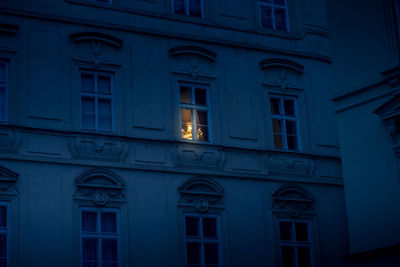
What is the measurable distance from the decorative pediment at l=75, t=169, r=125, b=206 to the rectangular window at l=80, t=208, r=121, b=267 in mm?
260

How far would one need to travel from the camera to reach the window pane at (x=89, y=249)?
55.9ft

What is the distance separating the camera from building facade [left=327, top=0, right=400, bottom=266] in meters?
15.0

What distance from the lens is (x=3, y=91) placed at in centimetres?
1734

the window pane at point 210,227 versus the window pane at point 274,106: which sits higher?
the window pane at point 274,106

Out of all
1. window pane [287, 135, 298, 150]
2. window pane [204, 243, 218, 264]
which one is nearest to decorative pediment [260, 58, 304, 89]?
window pane [287, 135, 298, 150]

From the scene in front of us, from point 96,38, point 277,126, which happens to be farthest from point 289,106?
point 96,38

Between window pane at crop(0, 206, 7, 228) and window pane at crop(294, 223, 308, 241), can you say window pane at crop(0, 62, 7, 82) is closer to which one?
window pane at crop(0, 206, 7, 228)

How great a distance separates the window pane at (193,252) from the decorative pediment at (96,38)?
4.89m

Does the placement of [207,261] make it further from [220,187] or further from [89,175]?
[89,175]

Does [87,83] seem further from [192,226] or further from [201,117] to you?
[192,226]

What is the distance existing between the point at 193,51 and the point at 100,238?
524 centimetres

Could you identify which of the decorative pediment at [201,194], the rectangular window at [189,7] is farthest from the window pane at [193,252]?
the rectangular window at [189,7]

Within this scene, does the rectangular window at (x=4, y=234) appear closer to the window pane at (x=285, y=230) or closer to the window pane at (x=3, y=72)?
the window pane at (x=3, y=72)

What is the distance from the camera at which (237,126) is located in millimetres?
19766
